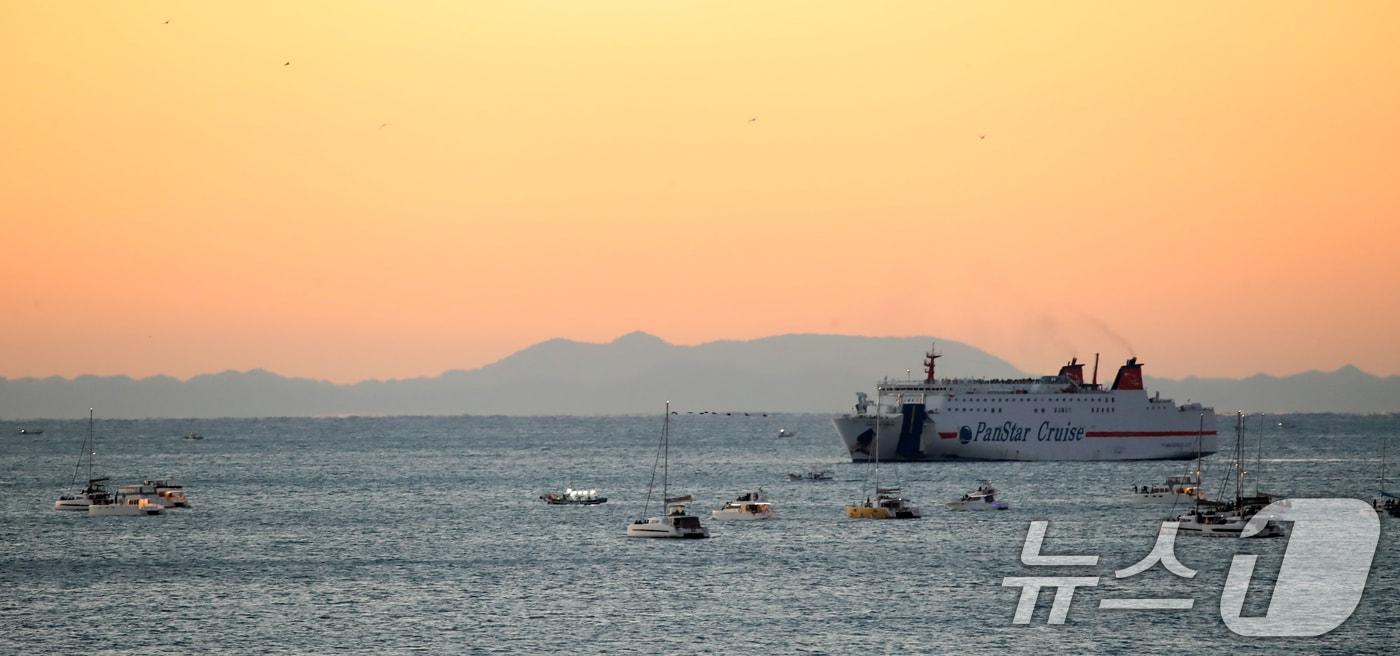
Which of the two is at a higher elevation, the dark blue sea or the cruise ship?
the cruise ship

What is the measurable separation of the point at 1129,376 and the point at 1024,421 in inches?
450

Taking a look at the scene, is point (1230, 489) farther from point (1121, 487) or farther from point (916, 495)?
point (916, 495)

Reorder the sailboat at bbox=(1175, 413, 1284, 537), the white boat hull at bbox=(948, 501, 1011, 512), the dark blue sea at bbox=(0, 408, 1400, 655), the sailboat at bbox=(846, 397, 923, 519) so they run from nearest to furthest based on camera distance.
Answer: the dark blue sea at bbox=(0, 408, 1400, 655)
the sailboat at bbox=(1175, 413, 1284, 537)
the sailboat at bbox=(846, 397, 923, 519)
the white boat hull at bbox=(948, 501, 1011, 512)

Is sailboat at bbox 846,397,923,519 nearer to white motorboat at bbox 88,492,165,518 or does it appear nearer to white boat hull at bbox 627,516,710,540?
white boat hull at bbox 627,516,710,540

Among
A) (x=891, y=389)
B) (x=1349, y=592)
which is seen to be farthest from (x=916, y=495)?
(x=1349, y=592)

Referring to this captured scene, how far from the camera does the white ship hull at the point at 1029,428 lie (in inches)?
5531

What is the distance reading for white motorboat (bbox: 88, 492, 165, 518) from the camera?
3937 inches

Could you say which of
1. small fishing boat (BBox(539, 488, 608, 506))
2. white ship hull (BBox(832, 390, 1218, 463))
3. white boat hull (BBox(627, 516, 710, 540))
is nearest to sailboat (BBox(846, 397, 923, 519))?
white boat hull (BBox(627, 516, 710, 540))

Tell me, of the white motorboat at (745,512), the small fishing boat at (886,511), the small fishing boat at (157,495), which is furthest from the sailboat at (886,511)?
the small fishing boat at (157,495)

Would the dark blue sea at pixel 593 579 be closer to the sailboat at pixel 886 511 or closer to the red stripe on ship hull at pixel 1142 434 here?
the sailboat at pixel 886 511

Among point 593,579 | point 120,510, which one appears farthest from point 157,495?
point 593,579

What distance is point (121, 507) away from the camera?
101 meters

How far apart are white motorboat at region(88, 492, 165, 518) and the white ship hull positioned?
58.1 meters

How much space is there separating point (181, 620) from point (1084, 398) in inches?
3916
